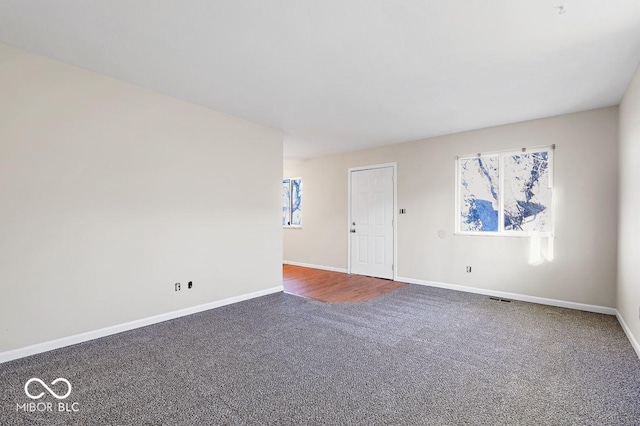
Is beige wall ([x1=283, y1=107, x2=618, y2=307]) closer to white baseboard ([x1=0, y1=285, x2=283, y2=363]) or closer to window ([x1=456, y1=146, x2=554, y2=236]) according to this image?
window ([x1=456, y1=146, x2=554, y2=236])

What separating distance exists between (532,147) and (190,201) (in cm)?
457

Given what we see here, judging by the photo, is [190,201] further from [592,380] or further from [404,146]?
[592,380]

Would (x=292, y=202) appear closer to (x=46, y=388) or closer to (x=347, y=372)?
(x=347, y=372)

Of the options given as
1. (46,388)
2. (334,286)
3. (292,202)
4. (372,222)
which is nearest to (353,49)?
(46,388)

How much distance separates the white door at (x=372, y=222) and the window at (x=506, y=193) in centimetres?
126

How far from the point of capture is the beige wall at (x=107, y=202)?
2598mm

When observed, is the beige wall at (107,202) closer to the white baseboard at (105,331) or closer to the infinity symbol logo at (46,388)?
the white baseboard at (105,331)


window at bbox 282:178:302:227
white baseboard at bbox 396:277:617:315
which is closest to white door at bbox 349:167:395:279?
white baseboard at bbox 396:277:617:315

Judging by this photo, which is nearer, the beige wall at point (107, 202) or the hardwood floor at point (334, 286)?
the beige wall at point (107, 202)

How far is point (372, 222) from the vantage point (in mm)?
5969

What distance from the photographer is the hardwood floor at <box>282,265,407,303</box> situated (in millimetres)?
4602

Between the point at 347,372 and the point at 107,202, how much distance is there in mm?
2745

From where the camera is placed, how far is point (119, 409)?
1.90 metres

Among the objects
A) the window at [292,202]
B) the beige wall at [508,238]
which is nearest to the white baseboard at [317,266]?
the beige wall at [508,238]
